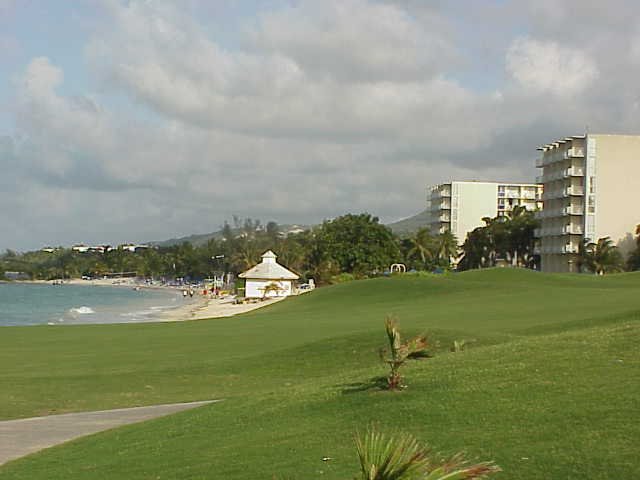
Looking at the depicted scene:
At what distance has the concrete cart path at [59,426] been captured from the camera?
1667 cm

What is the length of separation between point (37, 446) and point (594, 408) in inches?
376

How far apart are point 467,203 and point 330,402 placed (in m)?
158

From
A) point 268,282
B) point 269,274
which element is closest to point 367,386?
point 269,274

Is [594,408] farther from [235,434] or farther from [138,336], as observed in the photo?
[138,336]

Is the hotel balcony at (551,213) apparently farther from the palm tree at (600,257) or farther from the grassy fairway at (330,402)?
the grassy fairway at (330,402)

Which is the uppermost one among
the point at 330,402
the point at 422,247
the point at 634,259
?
the point at 422,247

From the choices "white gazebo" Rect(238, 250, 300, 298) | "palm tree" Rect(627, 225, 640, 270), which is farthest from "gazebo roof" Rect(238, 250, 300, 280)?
"palm tree" Rect(627, 225, 640, 270)

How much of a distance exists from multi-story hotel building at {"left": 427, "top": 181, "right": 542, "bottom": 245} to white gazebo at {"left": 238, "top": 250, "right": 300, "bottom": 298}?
63.4m

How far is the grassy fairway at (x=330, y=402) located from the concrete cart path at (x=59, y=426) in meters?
0.93

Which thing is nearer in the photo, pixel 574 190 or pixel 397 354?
pixel 397 354

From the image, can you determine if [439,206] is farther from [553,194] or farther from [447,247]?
[553,194]

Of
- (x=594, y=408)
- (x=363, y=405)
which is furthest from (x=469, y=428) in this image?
(x=363, y=405)

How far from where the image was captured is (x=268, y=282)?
361 ft

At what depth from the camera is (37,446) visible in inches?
655
